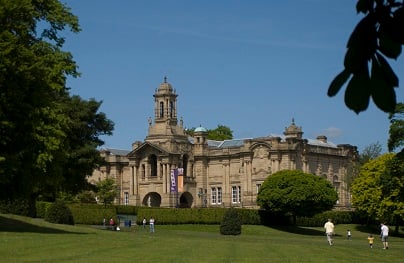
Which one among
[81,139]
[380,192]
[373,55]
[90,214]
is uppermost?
[81,139]

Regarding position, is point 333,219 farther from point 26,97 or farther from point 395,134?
point 26,97

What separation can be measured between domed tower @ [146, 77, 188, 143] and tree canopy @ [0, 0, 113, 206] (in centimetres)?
5460

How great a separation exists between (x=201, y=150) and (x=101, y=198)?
15.2m

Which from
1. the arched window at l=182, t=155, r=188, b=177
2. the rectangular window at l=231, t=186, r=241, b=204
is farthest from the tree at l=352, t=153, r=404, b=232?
the arched window at l=182, t=155, r=188, b=177

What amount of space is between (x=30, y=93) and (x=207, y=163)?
207 ft

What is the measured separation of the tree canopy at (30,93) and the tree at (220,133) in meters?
84.6

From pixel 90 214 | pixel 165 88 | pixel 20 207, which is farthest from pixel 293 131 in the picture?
pixel 20 207

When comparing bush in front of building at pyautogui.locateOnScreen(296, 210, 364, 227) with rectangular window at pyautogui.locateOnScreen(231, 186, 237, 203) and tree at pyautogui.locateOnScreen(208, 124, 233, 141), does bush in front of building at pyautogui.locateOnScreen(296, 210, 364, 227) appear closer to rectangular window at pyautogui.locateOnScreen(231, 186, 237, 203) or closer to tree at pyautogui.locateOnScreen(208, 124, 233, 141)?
rectangular window at pyautogui.locateOnScreen(231, 186, 237, 203)

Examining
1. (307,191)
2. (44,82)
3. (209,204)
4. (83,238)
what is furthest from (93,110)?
(209,204)

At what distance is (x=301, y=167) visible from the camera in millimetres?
89000

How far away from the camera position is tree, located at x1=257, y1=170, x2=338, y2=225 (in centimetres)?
7056

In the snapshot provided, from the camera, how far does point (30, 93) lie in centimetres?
3328

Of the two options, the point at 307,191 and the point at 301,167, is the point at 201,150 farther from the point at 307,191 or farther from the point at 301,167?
the point at 307,191

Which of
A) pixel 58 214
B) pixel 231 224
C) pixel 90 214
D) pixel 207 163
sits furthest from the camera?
pixel 207 163
